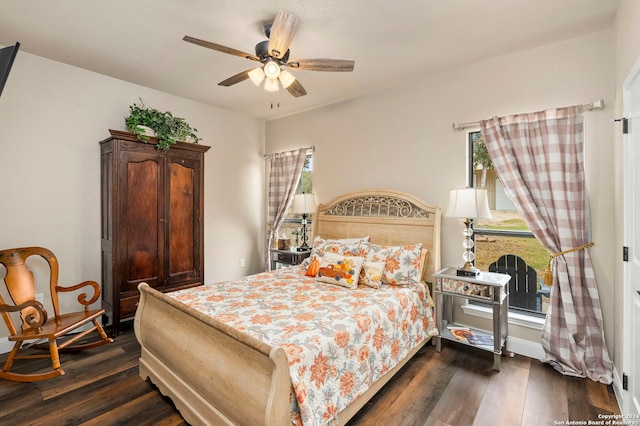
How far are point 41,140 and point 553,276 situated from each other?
5.03 m

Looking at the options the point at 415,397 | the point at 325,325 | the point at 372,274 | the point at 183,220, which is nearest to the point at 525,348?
the point at 415,397

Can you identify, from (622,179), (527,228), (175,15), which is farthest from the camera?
(527,228)

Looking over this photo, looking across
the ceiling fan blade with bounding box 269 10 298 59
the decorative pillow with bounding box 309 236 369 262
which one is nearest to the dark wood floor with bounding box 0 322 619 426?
the decorative pillow with bounding box 309 236 369 262

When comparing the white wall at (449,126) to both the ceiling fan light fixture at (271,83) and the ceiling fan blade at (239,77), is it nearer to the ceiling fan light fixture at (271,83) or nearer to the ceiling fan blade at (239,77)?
the ceiling fan light fixture at (271,83)

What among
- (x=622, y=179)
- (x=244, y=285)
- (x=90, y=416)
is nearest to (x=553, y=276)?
(x=622, y=179)

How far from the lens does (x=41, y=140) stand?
318cm

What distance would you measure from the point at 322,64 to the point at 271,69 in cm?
39

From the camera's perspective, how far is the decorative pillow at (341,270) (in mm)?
2944

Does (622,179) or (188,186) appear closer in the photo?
(622,179)

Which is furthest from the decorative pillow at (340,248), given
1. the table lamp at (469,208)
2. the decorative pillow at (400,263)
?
the table lamp at (469,208)

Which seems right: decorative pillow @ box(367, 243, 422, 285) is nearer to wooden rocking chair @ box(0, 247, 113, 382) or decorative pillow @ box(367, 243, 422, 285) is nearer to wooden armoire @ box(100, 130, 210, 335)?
wooden armoire @ box(100, 130, 210, 335)

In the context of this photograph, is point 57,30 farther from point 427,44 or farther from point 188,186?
point 427,44

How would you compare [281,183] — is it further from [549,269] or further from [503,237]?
[549,269]

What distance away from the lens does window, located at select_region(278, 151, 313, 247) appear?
4.74 m
